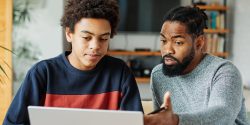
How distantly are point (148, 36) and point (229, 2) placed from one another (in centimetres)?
113

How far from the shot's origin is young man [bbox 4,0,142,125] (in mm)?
1191

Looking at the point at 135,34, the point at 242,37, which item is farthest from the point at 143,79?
the point at 242,37

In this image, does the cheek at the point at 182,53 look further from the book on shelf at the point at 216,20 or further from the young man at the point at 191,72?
the book on shelf at the point at 216,20

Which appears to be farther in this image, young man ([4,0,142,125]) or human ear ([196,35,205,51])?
human ear ([196,35,205,51])

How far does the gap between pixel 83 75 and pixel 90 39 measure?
0.49 ft

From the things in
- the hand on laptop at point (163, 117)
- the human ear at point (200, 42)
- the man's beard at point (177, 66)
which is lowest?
the hand on laptop at point (163, 117)

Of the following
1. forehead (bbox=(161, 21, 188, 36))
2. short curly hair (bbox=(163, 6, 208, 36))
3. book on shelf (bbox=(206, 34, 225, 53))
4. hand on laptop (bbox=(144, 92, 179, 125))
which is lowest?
book on shelf (bbox=(206, 34, 225, 53))

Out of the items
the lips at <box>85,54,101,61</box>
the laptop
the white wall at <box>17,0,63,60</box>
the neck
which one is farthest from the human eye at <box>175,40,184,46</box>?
the white wall at <box>17,0,63,60</box>

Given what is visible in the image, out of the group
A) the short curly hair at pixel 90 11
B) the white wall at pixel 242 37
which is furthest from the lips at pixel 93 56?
the white wall at pixel 242 37

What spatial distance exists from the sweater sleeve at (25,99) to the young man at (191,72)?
0.46 m

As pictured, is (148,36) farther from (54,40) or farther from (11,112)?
(11,112)

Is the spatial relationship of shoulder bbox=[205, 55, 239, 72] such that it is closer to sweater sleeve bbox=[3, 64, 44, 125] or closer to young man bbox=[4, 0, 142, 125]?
young man bbox=[4, 0, 142, 125]

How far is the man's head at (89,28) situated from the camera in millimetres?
1182

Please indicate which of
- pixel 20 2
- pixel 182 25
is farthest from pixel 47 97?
pixel 20 2
